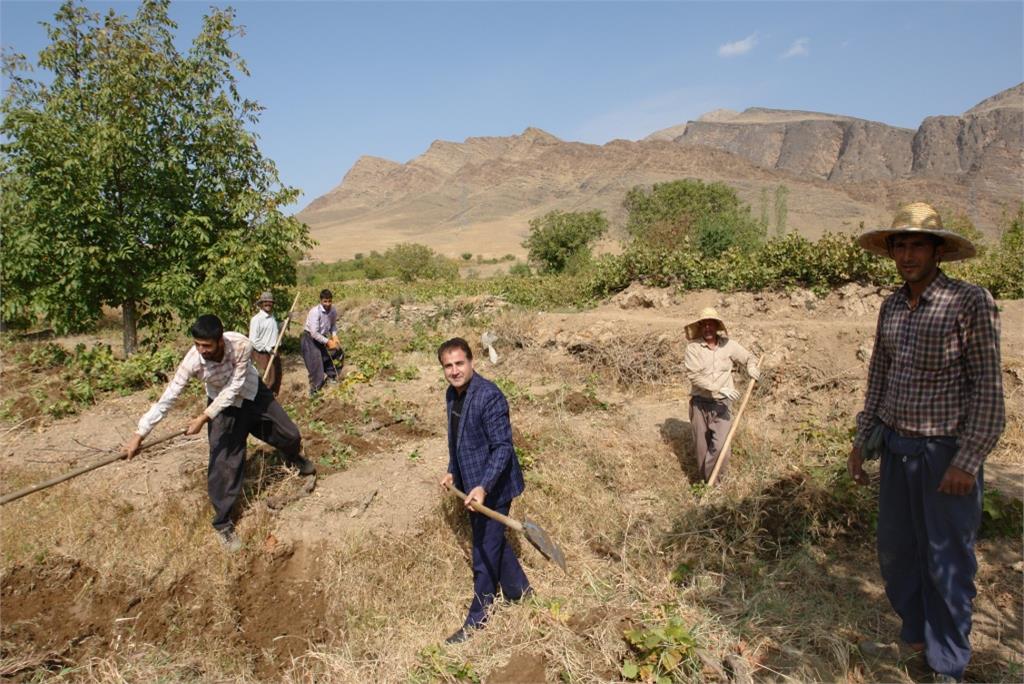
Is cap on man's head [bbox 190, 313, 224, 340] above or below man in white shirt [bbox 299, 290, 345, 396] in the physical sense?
above

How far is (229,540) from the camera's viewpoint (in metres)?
4.35

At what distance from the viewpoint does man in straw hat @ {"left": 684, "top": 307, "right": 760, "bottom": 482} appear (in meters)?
4.65

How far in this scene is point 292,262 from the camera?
31.1ft

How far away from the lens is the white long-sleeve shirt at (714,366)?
4641 mm

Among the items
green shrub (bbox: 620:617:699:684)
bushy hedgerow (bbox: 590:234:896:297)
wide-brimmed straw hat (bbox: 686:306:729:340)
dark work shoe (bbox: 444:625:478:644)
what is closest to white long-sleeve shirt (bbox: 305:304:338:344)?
wide-brimmed straw hat (bbox: 686:306:729:340)

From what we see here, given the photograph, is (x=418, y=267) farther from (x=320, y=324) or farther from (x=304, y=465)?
(x=304, y=465)

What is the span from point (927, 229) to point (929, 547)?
133cm

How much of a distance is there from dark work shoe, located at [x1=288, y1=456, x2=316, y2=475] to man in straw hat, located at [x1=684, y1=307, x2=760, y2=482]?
3270 millimetres

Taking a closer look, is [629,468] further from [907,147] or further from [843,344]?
[907,147]

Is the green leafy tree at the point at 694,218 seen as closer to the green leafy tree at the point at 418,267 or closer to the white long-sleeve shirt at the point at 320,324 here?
the green leafy tree at the point at 418,267

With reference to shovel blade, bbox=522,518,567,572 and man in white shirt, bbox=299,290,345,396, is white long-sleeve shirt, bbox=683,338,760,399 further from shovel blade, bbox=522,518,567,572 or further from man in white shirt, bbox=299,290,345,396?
man in white shirt, bbox=299,290,345,396

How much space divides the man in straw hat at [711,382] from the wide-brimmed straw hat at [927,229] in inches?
77.1

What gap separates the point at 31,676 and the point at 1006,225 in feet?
68.5

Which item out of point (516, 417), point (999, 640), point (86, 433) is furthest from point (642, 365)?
point (86, 433)
